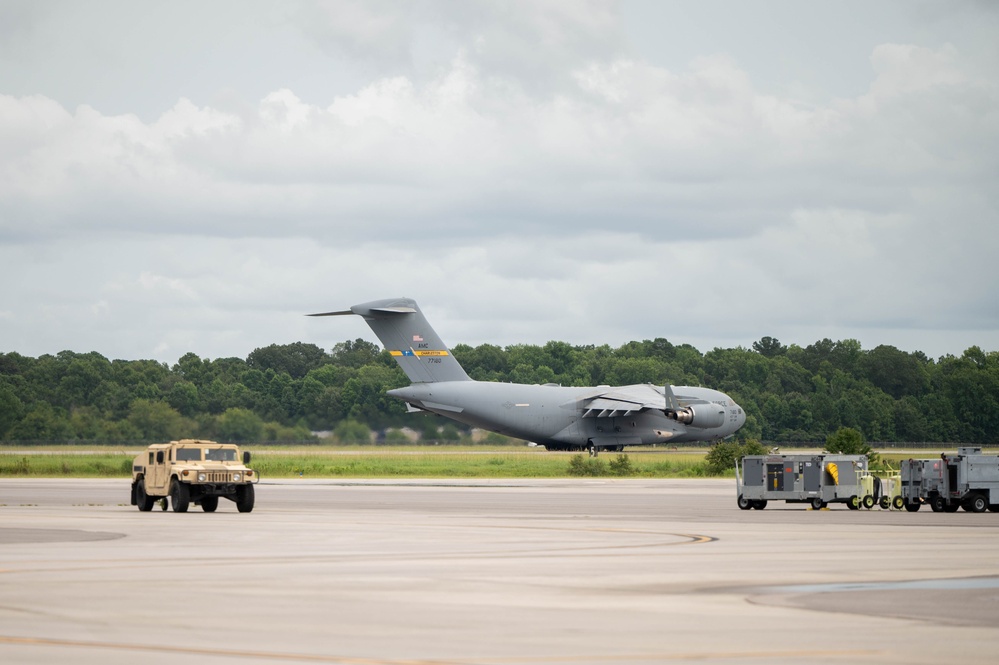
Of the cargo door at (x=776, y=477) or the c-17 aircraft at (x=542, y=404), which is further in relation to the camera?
the c-17 aircraft at (x=542, y=404)

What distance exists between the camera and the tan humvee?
42750 mm

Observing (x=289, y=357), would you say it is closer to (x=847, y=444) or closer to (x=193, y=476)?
(x=847, y=444)

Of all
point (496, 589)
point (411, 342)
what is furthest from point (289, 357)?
point (496, 589)

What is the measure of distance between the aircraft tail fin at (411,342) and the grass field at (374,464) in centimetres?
623

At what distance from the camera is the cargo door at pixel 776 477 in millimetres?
46719

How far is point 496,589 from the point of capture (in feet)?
66.3

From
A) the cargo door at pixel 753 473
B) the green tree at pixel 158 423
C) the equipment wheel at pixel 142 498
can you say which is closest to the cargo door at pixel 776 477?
the cargo door at pixel 753 473

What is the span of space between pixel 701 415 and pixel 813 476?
6228 centimetres

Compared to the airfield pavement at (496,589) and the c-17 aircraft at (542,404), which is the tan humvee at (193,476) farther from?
the c-17 aircraft at (542,404)

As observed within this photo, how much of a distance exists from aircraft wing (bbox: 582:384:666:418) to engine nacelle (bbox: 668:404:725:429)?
58.1 inches

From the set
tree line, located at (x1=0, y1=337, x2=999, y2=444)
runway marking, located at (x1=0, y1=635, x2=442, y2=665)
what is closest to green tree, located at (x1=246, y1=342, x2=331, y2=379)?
tree line, located at (x1=0, y1=337, x2=999, y2=444)

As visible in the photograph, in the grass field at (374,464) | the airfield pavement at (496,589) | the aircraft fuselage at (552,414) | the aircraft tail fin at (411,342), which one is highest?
the aircraft tail fin at (411,342)

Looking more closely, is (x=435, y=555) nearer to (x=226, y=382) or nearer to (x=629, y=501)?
(x=629, y=501)

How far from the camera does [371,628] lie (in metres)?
16.2
